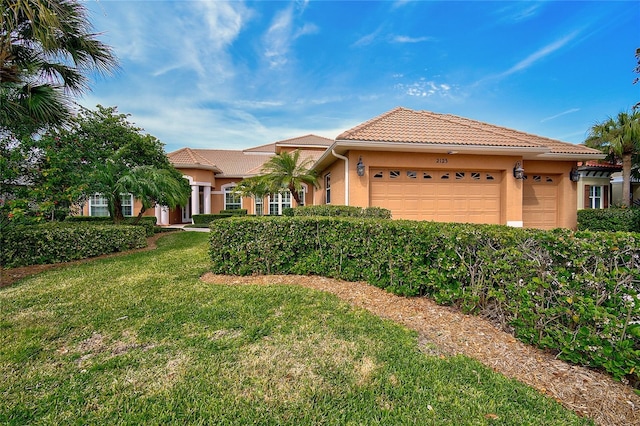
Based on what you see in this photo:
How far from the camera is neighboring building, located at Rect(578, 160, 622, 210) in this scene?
15984 millimetres

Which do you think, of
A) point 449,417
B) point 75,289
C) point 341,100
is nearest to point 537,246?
point 449,417

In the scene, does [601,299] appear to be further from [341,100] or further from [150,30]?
[341,100]

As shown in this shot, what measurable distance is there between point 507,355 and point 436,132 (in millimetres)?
9005

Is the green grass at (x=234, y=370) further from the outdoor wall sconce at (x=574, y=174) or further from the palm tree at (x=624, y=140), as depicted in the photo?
the palm tree at (x=624, y=140)

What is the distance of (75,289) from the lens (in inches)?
198

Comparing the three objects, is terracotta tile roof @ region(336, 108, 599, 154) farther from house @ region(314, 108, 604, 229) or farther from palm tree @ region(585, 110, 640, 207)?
palm tree @ region(585, 110, 640, 207)

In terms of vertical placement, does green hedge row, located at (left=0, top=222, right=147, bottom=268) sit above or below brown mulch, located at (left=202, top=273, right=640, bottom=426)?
above

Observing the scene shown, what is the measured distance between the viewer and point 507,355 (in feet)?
9.16

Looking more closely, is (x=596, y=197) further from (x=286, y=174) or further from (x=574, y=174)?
(x=286, y=174)

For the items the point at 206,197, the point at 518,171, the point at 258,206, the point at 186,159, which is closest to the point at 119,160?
the point at 186,159

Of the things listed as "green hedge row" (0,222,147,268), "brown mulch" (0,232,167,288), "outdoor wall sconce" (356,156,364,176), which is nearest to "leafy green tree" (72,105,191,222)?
"green hedge row" (0,222,147,268)

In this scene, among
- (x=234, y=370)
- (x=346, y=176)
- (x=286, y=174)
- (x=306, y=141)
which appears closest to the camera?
(x=234, y=370)

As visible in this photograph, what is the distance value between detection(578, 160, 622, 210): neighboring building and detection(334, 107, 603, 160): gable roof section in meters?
6.57

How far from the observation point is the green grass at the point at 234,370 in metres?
2.05
